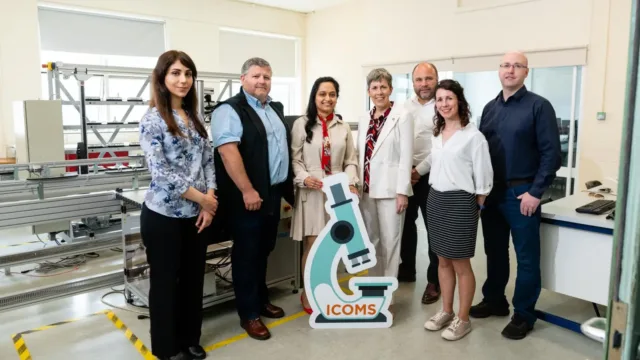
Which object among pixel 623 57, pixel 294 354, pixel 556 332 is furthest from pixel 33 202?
pixel 623 57

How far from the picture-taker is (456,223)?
99.0 inches

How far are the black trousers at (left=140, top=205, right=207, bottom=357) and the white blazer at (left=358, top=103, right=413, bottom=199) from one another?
1.08 meters

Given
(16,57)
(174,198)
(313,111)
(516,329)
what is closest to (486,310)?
(516,329)

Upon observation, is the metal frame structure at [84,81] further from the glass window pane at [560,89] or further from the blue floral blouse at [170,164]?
the glass window pane at [560,89]

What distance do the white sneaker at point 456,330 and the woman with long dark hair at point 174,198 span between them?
1.41 meters

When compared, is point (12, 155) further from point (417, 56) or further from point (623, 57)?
point (623, 57)

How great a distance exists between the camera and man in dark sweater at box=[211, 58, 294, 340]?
246cm

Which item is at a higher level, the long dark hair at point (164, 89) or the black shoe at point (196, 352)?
the long dark hair at point (164, 89)

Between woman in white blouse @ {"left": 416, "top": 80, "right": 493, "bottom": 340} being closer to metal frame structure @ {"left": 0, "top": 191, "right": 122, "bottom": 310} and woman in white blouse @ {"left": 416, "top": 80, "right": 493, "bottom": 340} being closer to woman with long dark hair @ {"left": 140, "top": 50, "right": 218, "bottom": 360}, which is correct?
woman with long dark hair @ {"left": 140, "top": 50, "right": 218, "bottom": 360}

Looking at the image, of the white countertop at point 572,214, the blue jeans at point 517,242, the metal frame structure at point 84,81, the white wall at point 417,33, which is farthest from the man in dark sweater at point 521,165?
the white wall at point 417,33

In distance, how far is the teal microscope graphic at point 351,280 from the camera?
9.00ft

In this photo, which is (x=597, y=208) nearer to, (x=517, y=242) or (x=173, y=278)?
(x=517, y=242)

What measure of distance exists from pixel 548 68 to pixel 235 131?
4630 mm

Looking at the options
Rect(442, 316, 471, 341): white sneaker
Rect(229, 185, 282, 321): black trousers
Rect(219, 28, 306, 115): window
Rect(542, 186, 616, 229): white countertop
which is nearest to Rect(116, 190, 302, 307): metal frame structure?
Rect(229, 185, 282, 321): black trousers
